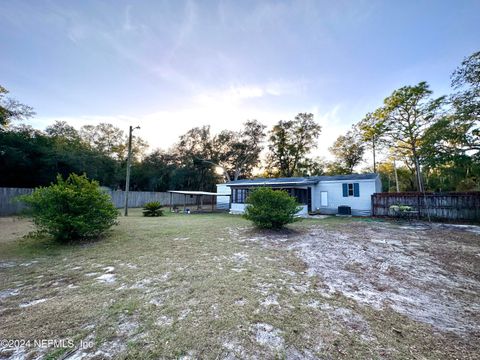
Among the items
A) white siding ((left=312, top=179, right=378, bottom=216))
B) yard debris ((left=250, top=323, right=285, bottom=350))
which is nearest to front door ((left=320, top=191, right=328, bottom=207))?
white siding ((left=312, top=179, right=378, bottom=216))

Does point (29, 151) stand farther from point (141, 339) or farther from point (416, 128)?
point (416, 128)

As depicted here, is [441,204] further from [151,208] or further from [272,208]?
[151,208]

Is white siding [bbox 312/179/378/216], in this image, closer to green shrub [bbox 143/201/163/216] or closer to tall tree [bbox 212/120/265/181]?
green shrub [bbox 143/201/163/216]

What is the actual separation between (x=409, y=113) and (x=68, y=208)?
24.3 metres

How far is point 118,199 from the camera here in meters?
19.9

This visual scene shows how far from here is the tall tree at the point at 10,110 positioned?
1462 centimetres

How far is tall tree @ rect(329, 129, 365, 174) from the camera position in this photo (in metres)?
27.1

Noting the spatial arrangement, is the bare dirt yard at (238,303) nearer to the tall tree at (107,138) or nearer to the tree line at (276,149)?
the tree line at (276,149)

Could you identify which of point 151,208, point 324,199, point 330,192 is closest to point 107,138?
point 151,208

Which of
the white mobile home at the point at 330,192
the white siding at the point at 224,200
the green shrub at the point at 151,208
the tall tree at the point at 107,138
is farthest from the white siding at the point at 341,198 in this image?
the tall tree at the point at 107,138

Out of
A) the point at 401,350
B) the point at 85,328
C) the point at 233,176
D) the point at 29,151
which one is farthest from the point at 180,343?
the point at 233,176

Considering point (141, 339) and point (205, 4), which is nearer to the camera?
point (141, 339)

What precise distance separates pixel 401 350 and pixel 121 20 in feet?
37.7

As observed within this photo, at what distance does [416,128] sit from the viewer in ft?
57.4
